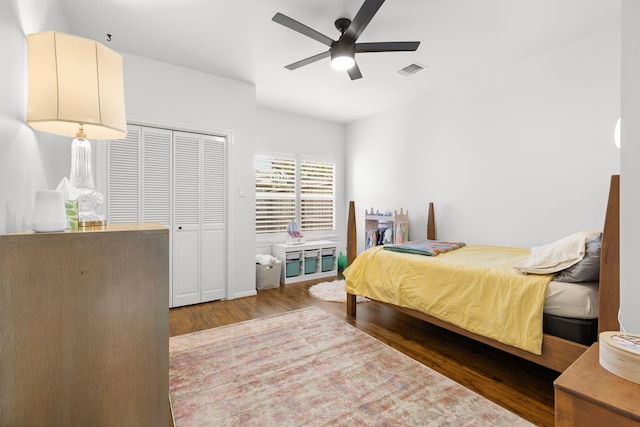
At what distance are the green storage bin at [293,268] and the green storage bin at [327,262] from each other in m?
0.45

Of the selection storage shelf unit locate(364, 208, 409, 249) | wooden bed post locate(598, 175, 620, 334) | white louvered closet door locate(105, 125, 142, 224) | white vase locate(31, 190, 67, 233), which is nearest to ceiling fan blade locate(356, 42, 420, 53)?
wooden bed post locate(598, 175, 620, 334)

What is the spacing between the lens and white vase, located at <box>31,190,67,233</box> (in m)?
0.97

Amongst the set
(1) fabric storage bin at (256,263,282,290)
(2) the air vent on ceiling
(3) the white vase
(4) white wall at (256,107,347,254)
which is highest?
(2) the air vent on ceiling

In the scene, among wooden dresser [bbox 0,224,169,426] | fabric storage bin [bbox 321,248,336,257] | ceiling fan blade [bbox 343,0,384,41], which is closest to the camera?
wooden dresser [bbox 0,224,169,426]

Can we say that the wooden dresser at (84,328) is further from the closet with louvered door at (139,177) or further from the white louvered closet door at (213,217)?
the white louvered closet door at (213,217)

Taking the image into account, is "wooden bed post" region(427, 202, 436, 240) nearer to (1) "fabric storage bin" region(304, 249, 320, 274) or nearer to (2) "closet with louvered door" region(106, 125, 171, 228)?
(1) "fabric storage bin" region(304, 249, 320, 274)

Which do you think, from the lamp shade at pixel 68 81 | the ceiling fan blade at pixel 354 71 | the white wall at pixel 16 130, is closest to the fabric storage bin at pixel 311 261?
the ceiling fan blade at pixel 354 71

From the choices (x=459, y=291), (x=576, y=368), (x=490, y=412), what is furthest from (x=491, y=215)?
(x=576, y=368)

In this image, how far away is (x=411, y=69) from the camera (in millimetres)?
3283

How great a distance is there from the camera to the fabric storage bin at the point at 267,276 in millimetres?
4066

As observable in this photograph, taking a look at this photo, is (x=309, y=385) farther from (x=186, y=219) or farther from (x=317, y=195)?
(x=317, y=195)

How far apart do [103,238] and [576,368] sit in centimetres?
160

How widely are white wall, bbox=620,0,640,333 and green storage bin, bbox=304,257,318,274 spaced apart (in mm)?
3677

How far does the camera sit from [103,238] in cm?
99
